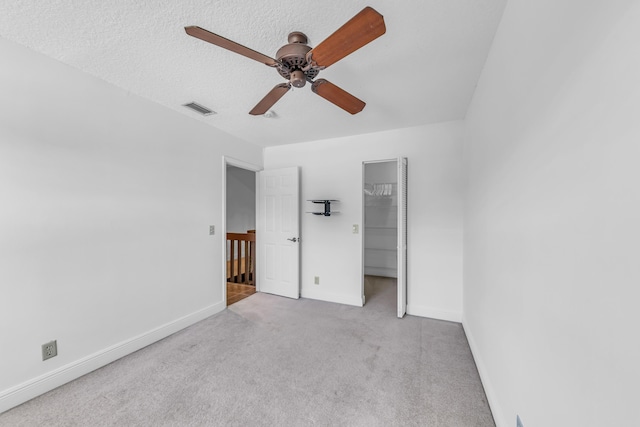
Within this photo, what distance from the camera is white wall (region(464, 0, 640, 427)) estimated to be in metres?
0.58

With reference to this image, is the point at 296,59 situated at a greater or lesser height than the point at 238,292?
greater

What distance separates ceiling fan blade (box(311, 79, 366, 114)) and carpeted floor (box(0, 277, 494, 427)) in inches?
82.3

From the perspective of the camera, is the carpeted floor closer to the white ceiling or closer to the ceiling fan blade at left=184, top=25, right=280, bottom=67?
the ceiling fan blade at left=184, top=25, right=280, bottom=67

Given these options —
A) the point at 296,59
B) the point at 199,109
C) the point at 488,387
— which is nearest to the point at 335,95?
the point at 296,59

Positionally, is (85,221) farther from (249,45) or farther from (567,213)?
(567,213)

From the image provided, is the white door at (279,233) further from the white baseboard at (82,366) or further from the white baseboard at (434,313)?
the white baseboard at (434,313)

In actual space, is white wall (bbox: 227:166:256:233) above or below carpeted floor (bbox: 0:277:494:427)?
above

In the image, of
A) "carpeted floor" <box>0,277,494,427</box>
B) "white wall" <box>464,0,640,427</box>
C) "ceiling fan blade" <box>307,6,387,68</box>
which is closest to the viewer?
"white wall" <box>464,0,640,427</box>

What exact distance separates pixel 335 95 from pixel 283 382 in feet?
7.04

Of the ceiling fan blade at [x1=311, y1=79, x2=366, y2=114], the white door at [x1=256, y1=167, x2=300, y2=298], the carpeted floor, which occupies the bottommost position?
the carpeted floor

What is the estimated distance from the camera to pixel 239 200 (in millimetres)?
6703

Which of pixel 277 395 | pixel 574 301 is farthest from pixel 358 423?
pixel 574 301

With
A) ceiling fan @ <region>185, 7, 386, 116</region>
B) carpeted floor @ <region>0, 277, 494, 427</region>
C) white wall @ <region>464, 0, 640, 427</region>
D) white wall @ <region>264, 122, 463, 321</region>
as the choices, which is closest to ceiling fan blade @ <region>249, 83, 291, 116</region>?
ceiling fan @ <region>185, 7, 386, 116</region>

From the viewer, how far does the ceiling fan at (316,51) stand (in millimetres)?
1134
